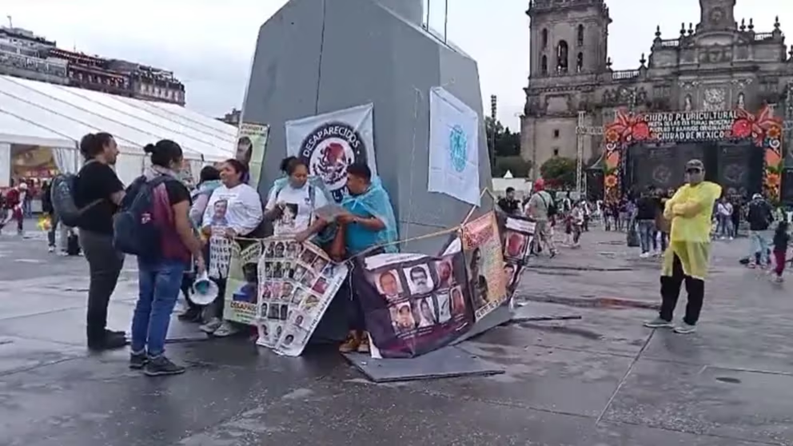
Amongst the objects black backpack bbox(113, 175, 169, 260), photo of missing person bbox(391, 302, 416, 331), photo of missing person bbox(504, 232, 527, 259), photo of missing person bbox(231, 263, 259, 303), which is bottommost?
photo of missing person bbox(391, 302, 416, 331)

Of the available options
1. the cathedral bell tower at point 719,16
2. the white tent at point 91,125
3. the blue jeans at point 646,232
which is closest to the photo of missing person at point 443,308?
the blue jeans at point 646,232

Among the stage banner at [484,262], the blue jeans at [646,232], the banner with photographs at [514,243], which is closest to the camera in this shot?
the stage banner at [484,262]

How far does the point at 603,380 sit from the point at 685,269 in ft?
8.18

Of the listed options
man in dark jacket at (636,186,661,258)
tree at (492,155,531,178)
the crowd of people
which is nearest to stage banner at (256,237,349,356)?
the crowd of people

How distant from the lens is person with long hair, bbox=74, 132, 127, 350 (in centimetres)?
619

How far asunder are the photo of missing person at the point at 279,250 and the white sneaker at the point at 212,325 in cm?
101

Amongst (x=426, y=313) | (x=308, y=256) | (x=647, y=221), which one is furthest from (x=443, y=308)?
(x=647, y=221)

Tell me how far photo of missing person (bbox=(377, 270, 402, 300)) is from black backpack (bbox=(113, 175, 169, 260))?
156cm

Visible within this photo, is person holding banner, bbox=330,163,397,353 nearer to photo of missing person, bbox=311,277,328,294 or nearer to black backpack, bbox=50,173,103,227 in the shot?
photo of missing person, bbox=311,277,328,294

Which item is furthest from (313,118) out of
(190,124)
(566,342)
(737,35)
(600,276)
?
(737,35)

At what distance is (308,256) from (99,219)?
158cm

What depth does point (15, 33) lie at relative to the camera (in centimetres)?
11194

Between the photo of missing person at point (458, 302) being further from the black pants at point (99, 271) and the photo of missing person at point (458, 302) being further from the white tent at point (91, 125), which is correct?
the white tent at point (91, 125)

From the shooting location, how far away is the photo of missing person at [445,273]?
6.39 metres
